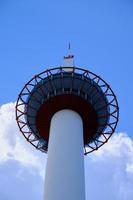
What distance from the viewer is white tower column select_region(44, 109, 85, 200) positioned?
→ 2559 cm

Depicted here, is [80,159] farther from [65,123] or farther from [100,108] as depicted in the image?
[100,108]

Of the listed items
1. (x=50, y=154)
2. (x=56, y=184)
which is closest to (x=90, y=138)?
(x=50, y=154)

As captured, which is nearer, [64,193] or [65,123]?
[64,193]

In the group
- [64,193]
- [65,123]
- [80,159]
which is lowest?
[64,193]

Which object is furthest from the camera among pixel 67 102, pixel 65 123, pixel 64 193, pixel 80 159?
pixel 67 102

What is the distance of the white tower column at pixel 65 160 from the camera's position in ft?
84.0

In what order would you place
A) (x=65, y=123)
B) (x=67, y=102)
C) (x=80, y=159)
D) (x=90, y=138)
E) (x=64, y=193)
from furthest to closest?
(x=90, y=138) < (x=67, y=102) < (x=65, y=123) < (x=80, y=159) < (x=64, y=193)

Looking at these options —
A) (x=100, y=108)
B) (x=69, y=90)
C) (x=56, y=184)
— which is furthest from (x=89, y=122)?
(x=56, y=184)

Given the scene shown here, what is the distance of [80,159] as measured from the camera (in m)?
28.1

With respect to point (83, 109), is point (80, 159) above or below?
below

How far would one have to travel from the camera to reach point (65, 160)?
89.7 feet

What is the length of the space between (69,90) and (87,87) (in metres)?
1.80

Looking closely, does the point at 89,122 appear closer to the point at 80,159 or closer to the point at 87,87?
the point at 87,87

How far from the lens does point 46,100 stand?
33000 mm
